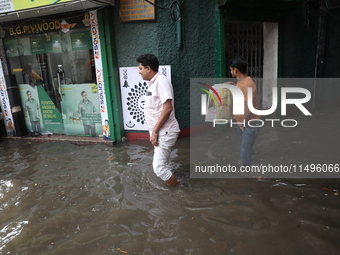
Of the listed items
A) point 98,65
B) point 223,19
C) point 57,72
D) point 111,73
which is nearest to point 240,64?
point 223,19

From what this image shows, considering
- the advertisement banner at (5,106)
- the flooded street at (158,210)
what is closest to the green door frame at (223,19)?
the flooded street at (158,210)

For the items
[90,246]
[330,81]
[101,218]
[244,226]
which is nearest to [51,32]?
[101,218]

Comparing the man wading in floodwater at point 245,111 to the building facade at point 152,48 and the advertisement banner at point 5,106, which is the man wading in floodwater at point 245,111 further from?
the advertisement banner at point 5,106

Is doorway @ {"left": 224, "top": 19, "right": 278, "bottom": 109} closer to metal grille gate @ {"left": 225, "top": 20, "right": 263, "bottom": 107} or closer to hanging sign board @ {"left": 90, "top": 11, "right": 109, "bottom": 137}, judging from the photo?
metal grille gate @ {"left": 225, "top": 20, "right": 263, "bottom": 107}

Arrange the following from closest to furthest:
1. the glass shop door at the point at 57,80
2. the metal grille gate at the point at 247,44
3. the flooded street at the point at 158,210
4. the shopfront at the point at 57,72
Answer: the flooded street at the point at 158,210 → the shopfront at the point at 57,72 → the glass shop door at the point at 57,80 → the metal grille gate at the point at 247,44

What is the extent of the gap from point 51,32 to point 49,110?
1.84m

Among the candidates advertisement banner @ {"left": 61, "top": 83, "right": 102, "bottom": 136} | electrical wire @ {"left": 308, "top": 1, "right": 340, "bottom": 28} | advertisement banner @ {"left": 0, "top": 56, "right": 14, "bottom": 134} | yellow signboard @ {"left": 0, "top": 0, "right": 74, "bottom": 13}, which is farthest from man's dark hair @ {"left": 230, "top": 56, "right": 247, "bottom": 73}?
advertisement banner @ {"left": 0, "top": 56, "right": 14, "bottom": 134}

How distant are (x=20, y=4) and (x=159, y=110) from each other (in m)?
3.95

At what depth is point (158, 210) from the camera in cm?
345

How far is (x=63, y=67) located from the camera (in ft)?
22.0

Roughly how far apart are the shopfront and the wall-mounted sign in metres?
0.62

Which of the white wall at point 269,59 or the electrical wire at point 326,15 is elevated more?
the electrical wire at point 326,15

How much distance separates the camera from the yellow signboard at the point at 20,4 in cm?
530

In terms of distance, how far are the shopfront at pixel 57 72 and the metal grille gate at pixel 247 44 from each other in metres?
3.04
